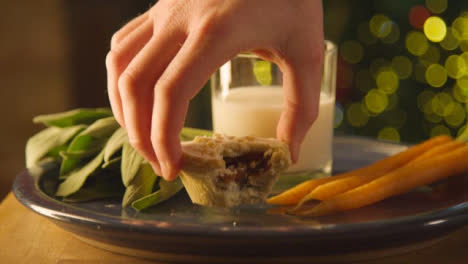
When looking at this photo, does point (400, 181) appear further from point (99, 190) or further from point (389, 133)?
point (389, 133)

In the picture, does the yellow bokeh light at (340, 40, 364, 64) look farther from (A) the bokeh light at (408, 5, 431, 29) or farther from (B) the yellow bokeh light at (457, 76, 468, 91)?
(B) the yellow bokeh light at (457, 76, 468, 91)

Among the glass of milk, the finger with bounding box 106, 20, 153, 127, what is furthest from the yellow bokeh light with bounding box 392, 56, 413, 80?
the finger with bounding box 106, 20, 153, 127

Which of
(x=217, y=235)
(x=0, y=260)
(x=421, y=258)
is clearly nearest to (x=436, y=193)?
(x=421, y=258)

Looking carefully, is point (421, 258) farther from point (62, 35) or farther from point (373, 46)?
point (62, 35)

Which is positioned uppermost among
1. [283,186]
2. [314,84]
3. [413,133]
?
[314,84]

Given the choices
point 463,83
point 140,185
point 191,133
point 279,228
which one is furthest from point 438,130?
point 279,228

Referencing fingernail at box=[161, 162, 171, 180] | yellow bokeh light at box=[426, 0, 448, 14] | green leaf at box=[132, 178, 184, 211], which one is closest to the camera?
fingernail at box=[161, 162, 171, 180]

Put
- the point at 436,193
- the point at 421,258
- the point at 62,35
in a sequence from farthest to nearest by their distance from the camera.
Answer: the point at 62,35, the point at 436,193, the point at 421,258
